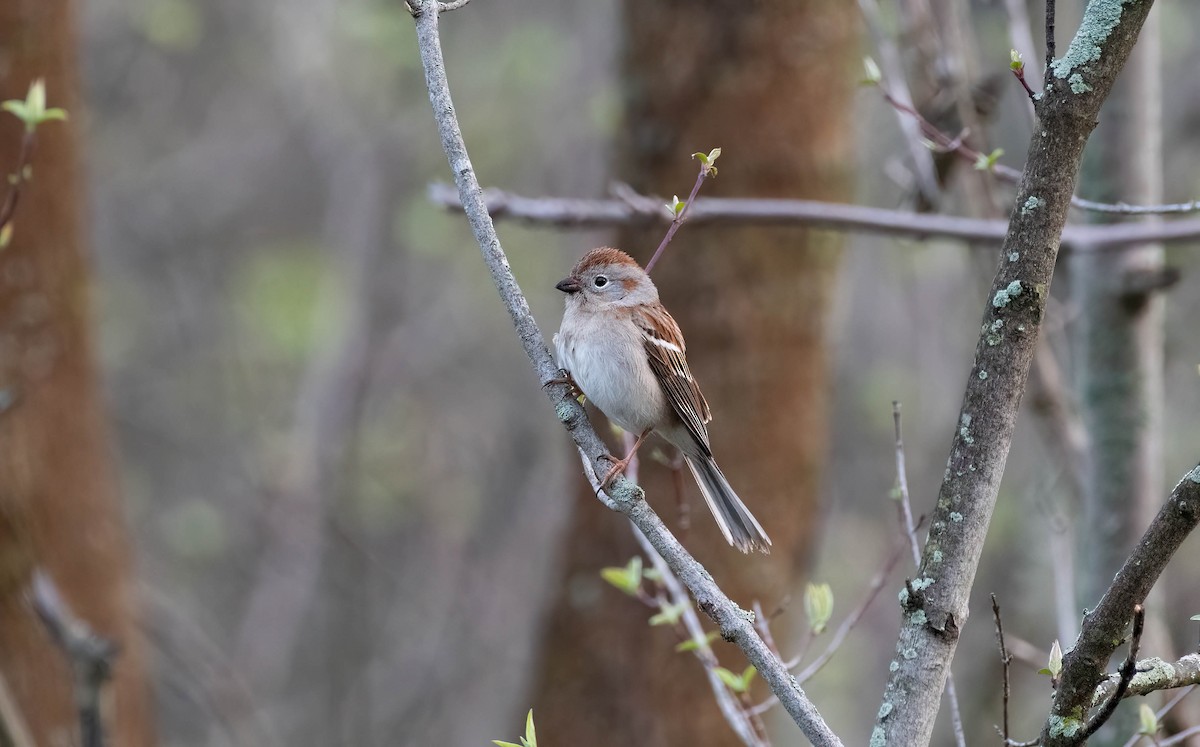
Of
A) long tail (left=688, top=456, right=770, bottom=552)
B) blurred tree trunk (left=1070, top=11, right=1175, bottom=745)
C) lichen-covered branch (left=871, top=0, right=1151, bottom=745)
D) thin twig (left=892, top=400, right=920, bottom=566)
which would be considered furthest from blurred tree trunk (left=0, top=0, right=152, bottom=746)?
blurred tree trunk (left=1070, top=11, right=1175, bottom=745)

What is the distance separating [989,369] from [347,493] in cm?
1117

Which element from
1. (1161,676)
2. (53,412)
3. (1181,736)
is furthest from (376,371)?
(1161,676)

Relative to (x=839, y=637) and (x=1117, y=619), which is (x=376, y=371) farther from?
(x=1117, y=619)

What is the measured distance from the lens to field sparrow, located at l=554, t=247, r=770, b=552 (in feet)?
11.4

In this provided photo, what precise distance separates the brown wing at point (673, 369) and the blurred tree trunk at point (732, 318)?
1266 mm

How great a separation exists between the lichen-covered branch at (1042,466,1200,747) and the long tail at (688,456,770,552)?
4.13 ft

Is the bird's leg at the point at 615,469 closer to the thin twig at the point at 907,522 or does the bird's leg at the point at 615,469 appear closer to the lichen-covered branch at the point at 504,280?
the lichen-covered branch at the point at 504,280

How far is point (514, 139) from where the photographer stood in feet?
38.0

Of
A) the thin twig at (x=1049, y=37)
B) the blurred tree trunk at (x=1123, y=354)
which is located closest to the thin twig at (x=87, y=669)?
the thin twig at (x=1049, y=37)

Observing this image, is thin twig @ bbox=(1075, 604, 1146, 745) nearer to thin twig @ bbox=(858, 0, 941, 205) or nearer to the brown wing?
the brown wing

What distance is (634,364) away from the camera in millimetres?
3580

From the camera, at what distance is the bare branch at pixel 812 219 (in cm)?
349

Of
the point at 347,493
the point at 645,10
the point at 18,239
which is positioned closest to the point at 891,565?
the point at 645,10

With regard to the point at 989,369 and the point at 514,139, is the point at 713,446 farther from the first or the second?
the point at 514,139
